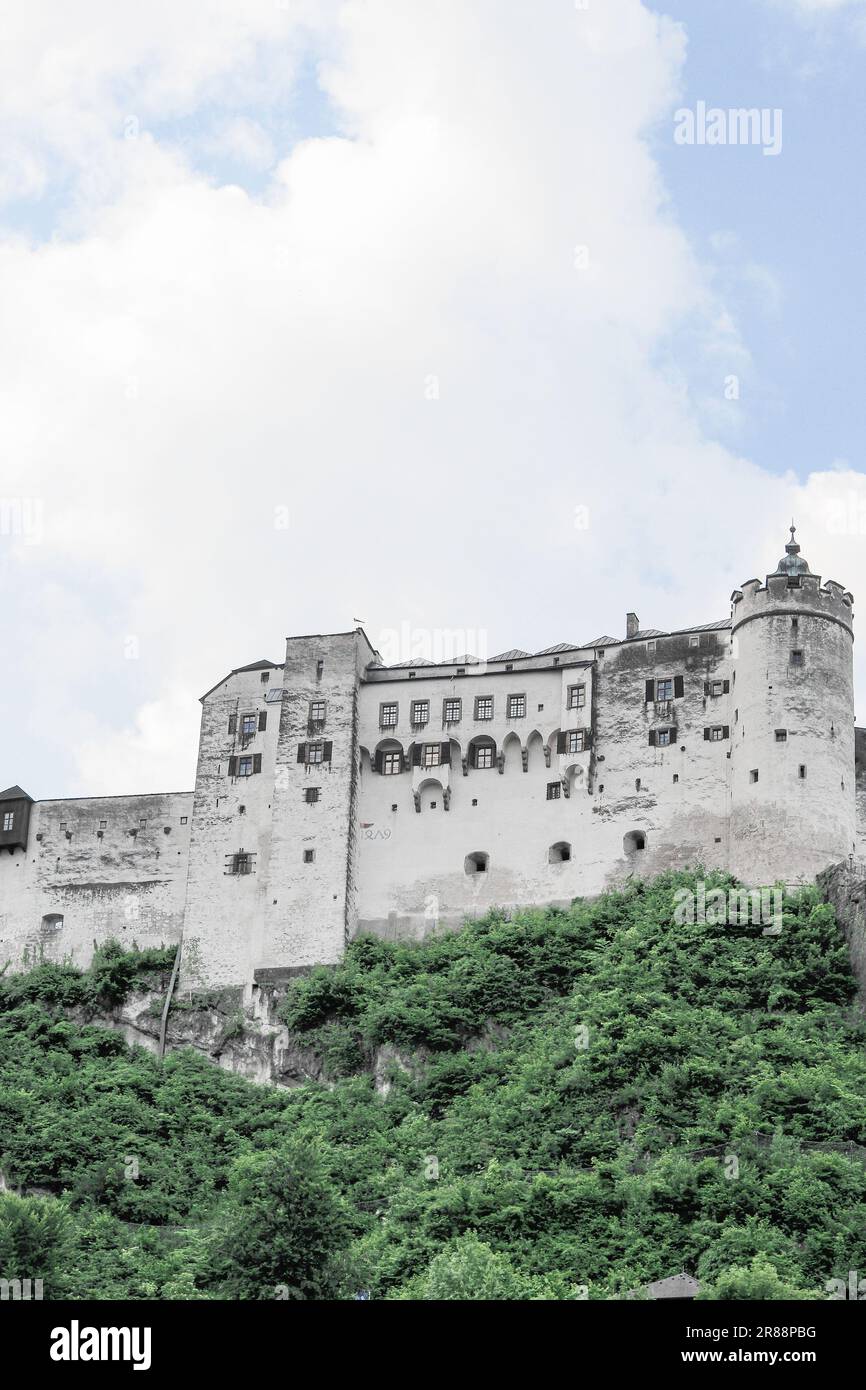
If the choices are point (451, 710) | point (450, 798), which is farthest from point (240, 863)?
point (451, 710)

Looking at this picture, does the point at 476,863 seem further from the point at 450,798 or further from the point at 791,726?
the point at 791,726

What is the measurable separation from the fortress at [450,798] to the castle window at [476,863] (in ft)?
0.25

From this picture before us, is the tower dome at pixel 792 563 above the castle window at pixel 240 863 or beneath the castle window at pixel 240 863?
above

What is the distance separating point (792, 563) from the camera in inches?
2734

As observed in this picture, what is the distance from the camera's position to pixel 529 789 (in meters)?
70.6

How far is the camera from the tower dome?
227ft

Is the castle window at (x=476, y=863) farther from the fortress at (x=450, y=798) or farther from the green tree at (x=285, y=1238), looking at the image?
the green tree at (x=285, y=1238)

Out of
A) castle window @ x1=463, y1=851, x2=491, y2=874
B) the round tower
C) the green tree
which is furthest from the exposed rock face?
the green tree

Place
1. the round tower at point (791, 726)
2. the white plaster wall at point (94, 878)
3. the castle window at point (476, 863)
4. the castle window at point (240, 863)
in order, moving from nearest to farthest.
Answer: the round tower at point (791, 726) → the castle window at point (476, 863) → the castle window at point (240, 863) → the white plaster wall at point (94, 878)

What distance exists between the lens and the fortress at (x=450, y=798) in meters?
67.2

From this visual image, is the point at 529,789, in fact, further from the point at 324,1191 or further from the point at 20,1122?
the point at 324,1191

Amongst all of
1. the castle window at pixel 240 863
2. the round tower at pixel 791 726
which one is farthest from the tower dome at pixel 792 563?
the castle window at pixel 240 863

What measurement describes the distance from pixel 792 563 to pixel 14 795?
2989cm
